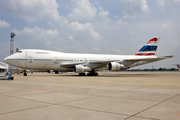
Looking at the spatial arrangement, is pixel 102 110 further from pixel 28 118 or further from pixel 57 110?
pixel 28 118

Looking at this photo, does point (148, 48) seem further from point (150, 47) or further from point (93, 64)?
point (93, 64)

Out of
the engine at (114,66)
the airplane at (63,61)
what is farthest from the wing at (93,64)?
the engine at (114,66)

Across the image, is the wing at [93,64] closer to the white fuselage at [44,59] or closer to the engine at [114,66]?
the white fuselage at [44,59]

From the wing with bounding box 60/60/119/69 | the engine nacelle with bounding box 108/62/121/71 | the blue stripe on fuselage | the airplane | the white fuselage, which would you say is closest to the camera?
the white fuselage

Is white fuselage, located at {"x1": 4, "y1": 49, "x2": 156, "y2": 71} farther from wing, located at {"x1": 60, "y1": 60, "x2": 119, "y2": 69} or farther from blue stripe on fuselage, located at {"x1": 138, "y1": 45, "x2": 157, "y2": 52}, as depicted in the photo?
blue stripe on fuselage, located at {"x1": 138, "y1": 45, "x2": 157, "y2": 52}

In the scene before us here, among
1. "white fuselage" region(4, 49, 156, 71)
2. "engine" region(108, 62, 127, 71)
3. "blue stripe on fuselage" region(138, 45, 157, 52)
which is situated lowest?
"engine" region(108, 62, 127, 71)

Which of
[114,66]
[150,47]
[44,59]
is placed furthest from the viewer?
[150,47]

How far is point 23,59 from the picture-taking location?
80.6 feet

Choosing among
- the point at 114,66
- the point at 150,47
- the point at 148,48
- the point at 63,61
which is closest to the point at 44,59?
the point at 63,61

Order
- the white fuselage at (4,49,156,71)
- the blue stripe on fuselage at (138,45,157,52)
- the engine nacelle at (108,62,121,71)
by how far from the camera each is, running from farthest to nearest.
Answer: the blue stripe on fuselage at (138,45,157,52)
the engine nacelle at (108,62,121,71)
the white fuselage at (4,49,156,71)

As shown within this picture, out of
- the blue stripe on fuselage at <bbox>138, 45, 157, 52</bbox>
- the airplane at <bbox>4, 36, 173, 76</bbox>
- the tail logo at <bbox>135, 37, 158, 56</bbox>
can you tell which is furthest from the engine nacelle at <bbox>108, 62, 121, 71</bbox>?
the blue stripe on fuselage at <bbox>138, 45, 157, 52</bbox>

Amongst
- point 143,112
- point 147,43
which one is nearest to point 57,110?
point 143,112

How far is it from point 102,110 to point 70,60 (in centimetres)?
2306

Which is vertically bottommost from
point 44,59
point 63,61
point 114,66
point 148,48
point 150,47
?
point 114,66
